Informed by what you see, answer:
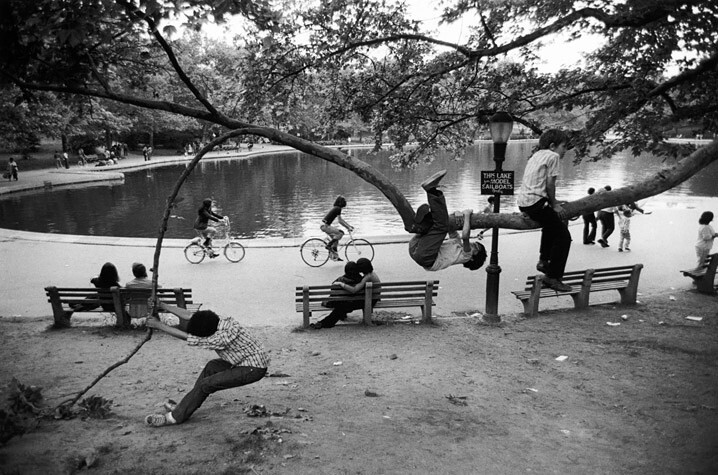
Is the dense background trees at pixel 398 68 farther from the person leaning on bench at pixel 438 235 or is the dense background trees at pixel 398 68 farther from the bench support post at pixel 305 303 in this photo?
the bench support post at pixel 305 303

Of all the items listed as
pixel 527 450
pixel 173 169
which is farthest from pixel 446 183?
pixel 527 450

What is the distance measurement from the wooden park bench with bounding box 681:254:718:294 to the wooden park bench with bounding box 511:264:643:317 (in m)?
1.97

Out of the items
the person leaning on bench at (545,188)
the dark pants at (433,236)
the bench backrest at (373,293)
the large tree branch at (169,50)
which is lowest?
→ the bench backrest at (373,293)

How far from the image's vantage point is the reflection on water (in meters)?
23.3

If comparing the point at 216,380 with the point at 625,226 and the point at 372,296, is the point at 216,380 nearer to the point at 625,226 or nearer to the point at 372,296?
the point at 372,296

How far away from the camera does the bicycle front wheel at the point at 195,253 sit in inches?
603

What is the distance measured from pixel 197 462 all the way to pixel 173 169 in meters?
46.2

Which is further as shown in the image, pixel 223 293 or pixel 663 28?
pixel 223 293

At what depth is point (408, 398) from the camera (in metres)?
→ 7.00

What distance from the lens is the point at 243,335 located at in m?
5.70


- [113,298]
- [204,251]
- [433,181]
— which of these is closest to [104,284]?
[113,298]

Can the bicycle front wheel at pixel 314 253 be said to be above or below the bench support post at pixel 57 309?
above

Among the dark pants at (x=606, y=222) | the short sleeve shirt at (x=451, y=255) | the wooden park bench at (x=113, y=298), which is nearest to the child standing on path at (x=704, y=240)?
the dark pants at (x=606, y=222)

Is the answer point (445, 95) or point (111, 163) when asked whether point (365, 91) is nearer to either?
point (445, 95)
